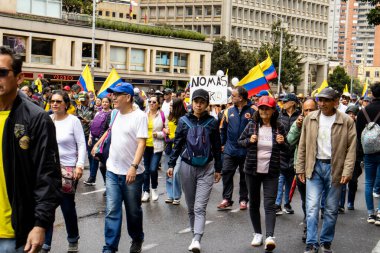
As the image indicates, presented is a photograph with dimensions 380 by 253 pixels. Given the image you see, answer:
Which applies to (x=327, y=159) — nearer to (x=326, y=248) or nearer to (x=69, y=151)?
(x=326, y=248)

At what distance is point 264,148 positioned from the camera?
8062mm

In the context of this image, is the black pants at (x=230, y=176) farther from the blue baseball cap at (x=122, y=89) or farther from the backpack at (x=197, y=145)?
the blue baseball cap at (x=122, y=89)

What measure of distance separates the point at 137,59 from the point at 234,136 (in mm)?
47750

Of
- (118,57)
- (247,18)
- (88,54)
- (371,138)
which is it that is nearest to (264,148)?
(371,138)

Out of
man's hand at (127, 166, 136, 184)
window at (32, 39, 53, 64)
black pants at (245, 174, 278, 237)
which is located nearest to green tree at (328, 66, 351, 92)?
window at (32, 39, 53, 64)

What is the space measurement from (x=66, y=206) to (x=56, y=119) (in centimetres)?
100

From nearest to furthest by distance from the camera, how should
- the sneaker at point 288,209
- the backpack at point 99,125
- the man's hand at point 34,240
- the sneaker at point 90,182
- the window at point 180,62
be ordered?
the man's hand at point 34,240
the sneaker at point 288,209
the backpack at point 99,125
the sneaker at point 90,182
the window at point 180,62

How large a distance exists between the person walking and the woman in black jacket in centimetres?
40

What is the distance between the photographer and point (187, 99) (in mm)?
21234

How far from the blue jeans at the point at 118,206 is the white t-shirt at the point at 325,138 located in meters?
2.03

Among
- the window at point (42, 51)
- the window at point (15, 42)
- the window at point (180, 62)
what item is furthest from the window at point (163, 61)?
the window at point (15, 42)

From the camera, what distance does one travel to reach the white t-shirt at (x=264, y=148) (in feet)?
26.2

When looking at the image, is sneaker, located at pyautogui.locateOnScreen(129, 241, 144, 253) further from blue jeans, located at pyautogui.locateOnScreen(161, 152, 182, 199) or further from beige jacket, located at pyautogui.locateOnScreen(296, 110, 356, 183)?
blue jeans, located at pyautogui.locateOnScreen(161, 152, 182, 199)

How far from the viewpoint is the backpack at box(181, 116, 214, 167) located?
26.3 feet
